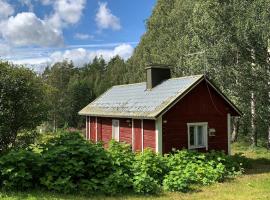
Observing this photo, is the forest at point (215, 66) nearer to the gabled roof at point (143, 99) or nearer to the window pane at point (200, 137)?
the gabled roof at point (143, 99)

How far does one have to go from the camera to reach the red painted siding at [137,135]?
867 inches

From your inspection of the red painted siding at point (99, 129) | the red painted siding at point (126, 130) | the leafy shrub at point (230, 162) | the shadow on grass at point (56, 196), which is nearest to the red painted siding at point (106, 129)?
the red painted siding at point (99, 129)

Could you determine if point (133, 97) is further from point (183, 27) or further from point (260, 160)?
point (183, 27)

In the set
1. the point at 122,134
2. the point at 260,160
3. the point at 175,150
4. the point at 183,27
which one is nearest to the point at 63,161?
the point at 175,150

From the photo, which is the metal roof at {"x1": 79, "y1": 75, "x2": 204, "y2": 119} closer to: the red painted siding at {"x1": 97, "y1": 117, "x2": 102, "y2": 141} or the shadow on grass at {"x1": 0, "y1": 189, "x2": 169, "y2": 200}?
the red painted siding at {"x1": 97, "y1": 117, "x2": 102, "y2": 141}

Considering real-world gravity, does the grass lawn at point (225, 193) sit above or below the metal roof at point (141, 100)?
below

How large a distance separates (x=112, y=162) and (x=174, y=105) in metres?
5.98

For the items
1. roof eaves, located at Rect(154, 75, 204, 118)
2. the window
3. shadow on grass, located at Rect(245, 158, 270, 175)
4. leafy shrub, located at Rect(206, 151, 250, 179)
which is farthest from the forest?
leafy shrub, located at Rect(206, 151, 250, 179)

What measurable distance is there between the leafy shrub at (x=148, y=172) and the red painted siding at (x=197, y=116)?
9.40 ft

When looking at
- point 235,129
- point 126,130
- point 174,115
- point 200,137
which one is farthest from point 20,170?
point 235,129

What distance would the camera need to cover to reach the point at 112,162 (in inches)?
625

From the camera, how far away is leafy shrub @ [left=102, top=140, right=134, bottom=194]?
14648 mm

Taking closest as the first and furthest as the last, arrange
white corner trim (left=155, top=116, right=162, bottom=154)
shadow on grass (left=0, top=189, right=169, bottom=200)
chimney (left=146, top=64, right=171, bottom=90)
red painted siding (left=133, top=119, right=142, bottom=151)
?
shadow on grass (left=0, top=189, right=169, bottom=200), white corner trim (left=155, top=116, right=162, bottom=154), red painted siding (left=133, top=119, right=142, bottom=151), chimney (left=146, top=64, right=171, bottom=90)

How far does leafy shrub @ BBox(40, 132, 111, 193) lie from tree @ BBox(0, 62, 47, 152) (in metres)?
2.58
